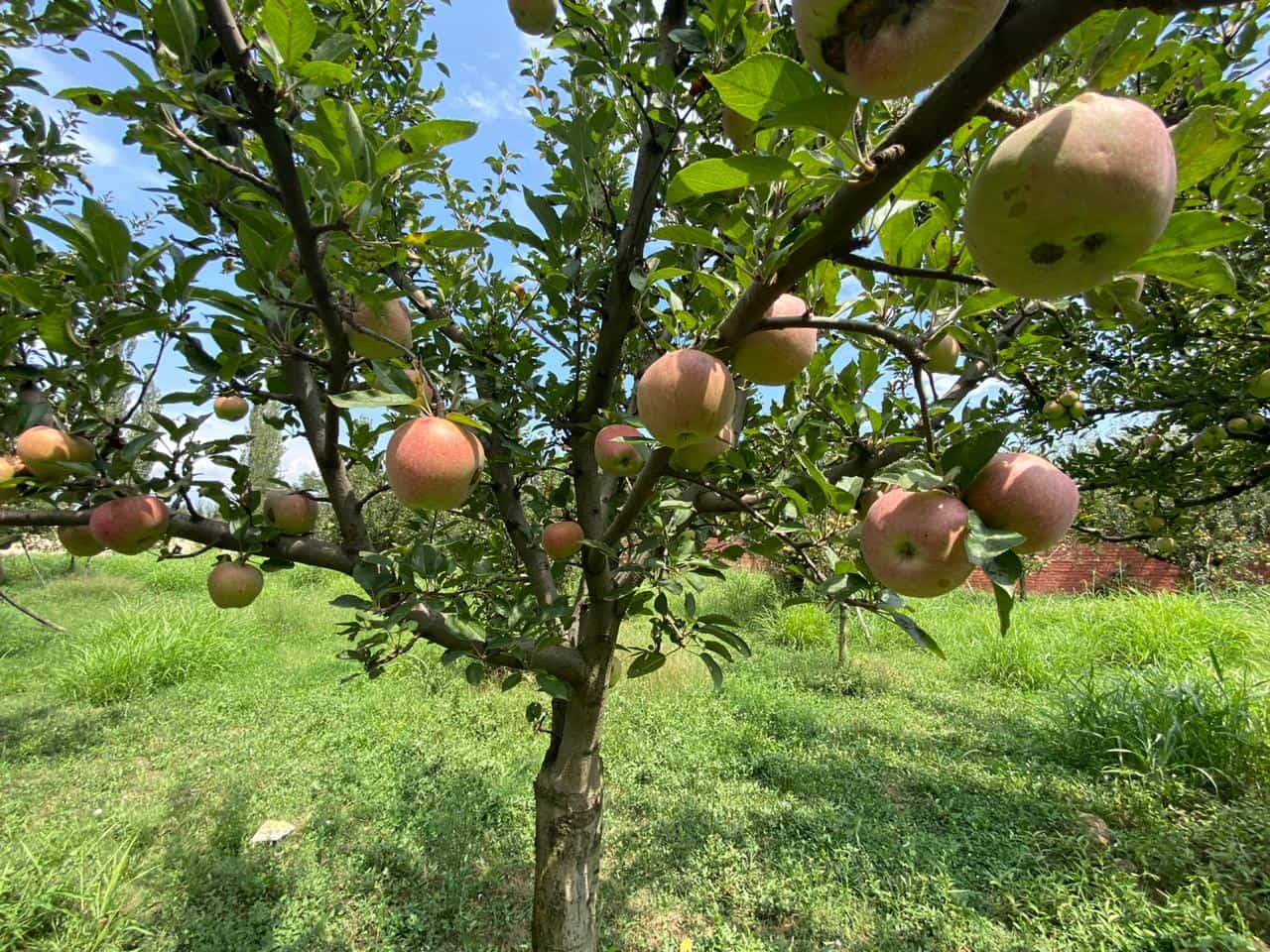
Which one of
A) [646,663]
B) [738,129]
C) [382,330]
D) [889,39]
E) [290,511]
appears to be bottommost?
[646,663]

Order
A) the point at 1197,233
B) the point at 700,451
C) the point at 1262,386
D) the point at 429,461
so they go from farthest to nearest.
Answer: the point at 1262,386
the point at 700,451
the point at 429,461
the point at 1197,233

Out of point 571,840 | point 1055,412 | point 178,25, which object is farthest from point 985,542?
point 1055,412

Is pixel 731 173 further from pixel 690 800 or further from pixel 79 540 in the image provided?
pixel 690 800

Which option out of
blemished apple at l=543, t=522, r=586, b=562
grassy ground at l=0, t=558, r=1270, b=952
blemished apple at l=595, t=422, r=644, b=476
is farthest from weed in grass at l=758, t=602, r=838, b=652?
blemished apple at l=595, t=422, r=644, b=476

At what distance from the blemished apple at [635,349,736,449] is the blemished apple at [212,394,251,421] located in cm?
176

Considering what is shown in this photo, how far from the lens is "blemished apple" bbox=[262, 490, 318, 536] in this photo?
1.77m

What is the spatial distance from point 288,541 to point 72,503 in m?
0.63

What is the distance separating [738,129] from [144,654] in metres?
7.84

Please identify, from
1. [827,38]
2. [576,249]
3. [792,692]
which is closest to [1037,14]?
[827,38]

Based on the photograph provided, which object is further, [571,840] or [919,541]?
[571,840]

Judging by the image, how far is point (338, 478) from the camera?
5.36 feet

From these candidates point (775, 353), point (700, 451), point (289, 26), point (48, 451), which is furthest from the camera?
point (48, 451)

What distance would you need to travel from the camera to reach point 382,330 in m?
1.36

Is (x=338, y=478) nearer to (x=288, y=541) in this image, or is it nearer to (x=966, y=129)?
(x=288, y=541)
